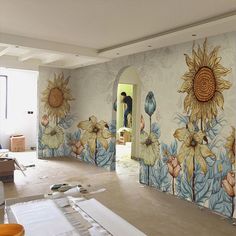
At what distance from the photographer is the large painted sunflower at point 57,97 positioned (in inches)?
273

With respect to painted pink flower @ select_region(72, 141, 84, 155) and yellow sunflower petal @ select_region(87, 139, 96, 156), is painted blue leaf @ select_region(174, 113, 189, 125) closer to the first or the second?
yellow sunflower petal @ select_region(87, 139, 96, 156)

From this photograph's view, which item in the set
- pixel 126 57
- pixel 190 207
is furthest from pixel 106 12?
pixel 190 207

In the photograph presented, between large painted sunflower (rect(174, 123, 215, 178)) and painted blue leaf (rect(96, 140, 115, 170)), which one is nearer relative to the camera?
large painted sunflower (rect(174, 123, 215, 178))

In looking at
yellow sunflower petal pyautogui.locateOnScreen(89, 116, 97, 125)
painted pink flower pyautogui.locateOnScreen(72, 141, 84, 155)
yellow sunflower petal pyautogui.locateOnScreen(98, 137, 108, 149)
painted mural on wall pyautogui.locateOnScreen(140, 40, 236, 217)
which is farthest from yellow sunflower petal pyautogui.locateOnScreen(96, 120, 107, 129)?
painted mural on wall pyautogui.locateOnScreen(140, 40, 236, 217)

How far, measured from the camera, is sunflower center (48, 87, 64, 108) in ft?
22.9

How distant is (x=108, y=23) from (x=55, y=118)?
408cm

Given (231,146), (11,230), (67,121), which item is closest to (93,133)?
(67,121)

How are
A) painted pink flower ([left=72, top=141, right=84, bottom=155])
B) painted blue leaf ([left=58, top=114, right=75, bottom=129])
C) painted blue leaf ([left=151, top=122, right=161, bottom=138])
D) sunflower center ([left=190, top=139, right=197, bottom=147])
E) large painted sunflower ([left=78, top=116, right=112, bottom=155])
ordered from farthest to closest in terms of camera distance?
1. painted blue leaf ([left=58, top=114, right=75, bottom=129])
2. painted pink flower ([left=72, top=141, right=84, bottom=155])
3. large painted sunflower ([left=78, top=116, right=112, bottom=155])
4. painted blue leaf ([left=151, top=122, right=161, bottom=138])
5. sunflower center ([left=190, top=139, right=197, bottom=147])

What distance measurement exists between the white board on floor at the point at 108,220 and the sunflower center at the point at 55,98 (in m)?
5.67

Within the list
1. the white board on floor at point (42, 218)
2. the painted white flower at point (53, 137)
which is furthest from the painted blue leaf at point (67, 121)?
the white board on floor at point (42, 218)

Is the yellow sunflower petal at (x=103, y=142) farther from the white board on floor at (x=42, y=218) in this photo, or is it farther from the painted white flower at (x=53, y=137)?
the white board on floor at (x=42, y=218)

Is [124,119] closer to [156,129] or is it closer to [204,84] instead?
[156,129]

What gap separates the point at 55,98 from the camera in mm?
7020

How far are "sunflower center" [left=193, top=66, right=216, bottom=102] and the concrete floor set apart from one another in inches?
61.7
